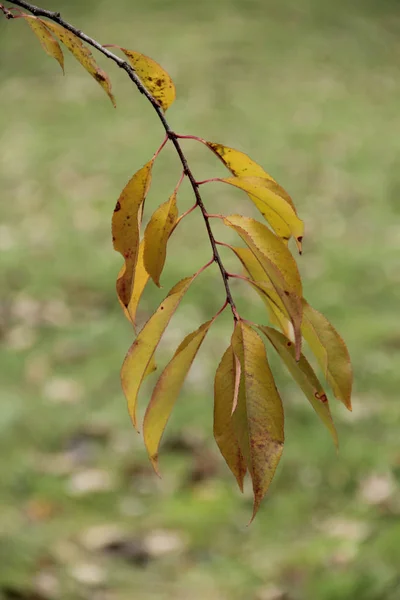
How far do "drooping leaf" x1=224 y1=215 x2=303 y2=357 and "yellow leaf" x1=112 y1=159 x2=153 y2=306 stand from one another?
0.19ft

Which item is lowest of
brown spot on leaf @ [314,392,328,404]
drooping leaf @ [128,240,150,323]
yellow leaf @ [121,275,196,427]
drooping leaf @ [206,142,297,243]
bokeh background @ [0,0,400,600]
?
bokeh background @ [0,0,400,600]

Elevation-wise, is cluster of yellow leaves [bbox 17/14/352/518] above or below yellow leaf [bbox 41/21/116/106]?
below

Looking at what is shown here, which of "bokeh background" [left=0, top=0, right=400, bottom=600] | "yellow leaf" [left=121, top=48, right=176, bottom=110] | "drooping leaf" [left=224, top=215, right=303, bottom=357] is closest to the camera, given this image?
"drooping leaf" [left=224, top=215, right=303, bottom=357]

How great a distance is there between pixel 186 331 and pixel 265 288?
9.21ft

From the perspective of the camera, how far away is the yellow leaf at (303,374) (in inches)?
24.4

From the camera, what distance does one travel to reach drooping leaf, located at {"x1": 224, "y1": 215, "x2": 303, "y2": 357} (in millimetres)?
572

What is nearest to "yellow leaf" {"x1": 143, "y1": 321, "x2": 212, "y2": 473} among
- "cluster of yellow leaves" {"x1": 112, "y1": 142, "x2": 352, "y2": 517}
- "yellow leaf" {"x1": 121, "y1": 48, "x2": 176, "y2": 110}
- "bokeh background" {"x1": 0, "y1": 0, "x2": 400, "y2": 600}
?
"cluster of yellow leaves" {"x1": 112, "y1": 142, "x2": 352, "y2": 517}

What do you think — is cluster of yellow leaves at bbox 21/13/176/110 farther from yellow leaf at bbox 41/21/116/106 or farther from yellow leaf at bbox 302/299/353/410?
yellow leaf at bbox 302/299/353/410

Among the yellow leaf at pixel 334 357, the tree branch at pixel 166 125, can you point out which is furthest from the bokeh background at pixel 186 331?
the tree branch at pixel 166 125

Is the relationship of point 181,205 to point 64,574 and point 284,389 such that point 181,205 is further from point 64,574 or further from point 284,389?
point 64,574

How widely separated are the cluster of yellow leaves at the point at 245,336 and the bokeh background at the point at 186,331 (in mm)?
1293

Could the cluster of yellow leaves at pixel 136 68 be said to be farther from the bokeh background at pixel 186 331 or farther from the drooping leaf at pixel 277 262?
the bokeh background at pixel 186 331

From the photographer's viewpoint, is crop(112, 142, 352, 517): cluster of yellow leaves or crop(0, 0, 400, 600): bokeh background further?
crop(0, 0, 400, 600): bokeh background

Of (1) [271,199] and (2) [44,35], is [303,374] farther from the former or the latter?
(2) [44,35]
